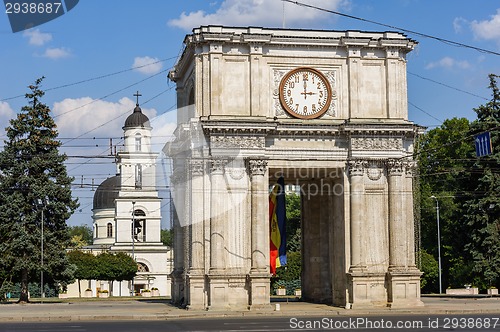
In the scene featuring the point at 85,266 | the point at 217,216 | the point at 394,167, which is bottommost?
the point at 85,266

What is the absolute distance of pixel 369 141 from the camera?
44312 millimetres

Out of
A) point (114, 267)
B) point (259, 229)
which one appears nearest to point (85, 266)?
point (114, 267)

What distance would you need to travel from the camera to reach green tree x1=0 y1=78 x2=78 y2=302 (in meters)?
56.7

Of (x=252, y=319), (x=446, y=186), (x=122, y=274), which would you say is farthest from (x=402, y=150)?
(x=122, y=274)

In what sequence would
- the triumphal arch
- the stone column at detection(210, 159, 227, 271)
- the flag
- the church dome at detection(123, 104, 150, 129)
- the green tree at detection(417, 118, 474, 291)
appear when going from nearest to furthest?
1. the stone column at detection(210, 159, 227, 271)
2. the triumphal arch
3. the flag
4. the green tree at detection(417, 118, 474, 291)
5. the church dome at detection(123, 104, 150, 129)

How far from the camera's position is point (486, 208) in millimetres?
59688

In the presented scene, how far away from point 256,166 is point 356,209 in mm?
5353

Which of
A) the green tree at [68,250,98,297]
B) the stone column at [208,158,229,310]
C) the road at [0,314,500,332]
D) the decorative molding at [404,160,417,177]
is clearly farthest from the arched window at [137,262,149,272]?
the road at [0,314,500,332]

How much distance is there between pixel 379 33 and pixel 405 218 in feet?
30.9

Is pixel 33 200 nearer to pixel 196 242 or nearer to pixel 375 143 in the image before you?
pixel 196 242

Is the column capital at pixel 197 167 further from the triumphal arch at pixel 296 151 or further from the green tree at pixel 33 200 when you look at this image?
the green tree at pixel 33 200

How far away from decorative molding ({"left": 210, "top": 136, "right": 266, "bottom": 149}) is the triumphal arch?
0.16 ft

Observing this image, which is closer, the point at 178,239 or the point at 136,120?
the point at 178,239

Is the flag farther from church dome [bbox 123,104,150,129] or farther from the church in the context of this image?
church dome [bbox 123,104,150,129]
